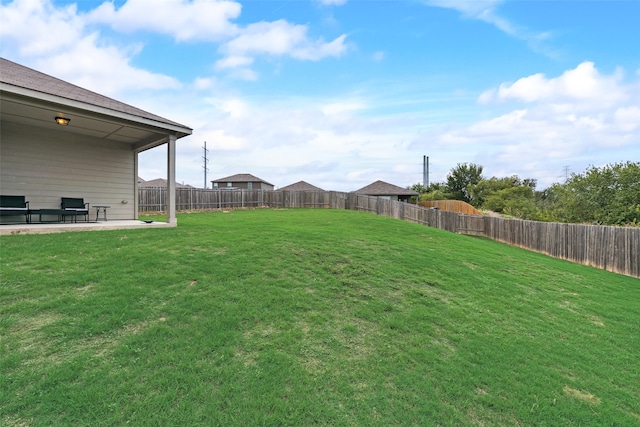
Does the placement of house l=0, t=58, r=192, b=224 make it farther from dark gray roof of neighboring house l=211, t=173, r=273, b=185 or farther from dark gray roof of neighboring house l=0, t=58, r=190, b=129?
dark gray roof of neighboring house l=211, t=173, r=273, b=185

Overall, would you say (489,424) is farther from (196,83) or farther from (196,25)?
(196,83)

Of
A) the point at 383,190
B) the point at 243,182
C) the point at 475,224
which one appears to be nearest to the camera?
the point at 475,224

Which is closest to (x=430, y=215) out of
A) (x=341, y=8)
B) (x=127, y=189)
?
(x=341, y=8)

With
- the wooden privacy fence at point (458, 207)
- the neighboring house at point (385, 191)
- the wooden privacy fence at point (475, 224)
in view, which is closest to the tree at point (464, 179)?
the neighboring house at point (385, 191)

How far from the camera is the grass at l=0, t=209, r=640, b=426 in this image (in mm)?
2420

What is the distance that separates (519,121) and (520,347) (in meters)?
23.8

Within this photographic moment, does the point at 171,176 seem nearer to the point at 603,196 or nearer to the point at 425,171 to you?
the point at 603,196

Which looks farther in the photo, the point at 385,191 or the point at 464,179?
the point at 464,179

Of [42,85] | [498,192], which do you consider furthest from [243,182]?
[42,85]

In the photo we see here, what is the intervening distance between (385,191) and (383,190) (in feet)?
1.19

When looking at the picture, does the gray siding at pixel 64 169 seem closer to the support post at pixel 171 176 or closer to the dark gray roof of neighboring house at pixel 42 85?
the dark gray roof of neighboring house at pixel 42 85

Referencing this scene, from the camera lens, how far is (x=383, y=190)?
35.9 m

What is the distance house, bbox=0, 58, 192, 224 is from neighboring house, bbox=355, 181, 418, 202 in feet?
94.0

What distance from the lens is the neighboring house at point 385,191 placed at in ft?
116
